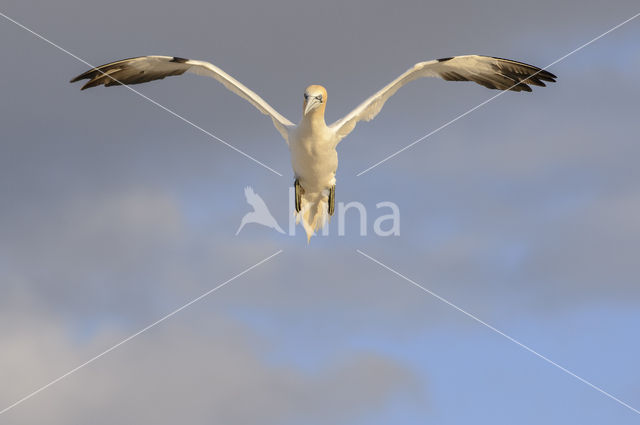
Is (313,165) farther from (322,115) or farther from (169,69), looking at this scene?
(169,69)

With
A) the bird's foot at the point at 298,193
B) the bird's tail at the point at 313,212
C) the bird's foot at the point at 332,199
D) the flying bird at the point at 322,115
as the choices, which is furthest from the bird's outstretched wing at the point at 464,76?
the bird's tail at the point at 313,212

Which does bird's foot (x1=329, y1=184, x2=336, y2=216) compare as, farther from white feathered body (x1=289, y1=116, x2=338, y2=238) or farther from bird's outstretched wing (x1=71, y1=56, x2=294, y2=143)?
bird's outstretched wing (x1=71, y1=56, x2=294, y2=143)

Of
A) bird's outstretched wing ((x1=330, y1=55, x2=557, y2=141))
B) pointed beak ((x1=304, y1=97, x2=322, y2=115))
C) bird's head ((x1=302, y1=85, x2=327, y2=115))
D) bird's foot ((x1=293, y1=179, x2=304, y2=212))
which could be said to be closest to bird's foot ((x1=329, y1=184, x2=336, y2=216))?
bird's foot ((x1=293, y1=179, x2=304, y2=212))

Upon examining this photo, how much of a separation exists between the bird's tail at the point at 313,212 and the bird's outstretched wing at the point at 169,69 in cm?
142

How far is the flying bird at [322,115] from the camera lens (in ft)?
48.3

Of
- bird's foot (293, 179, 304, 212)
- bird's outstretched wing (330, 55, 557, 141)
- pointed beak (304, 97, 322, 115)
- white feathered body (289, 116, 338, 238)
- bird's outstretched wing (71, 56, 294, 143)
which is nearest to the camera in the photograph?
pointed beak (304, 97, 322, 115)

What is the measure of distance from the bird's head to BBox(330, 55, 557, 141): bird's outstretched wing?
1060 mm

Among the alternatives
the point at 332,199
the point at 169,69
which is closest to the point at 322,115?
the point at 332,199

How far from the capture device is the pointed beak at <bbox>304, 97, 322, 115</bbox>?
13.6 meters

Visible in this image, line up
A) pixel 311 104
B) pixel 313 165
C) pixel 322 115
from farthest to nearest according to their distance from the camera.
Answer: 1. pixel 313 165
2. pixel 322 115
3. pixel 311 104

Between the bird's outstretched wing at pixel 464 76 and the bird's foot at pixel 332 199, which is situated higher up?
the bird's outstretched wing at pixel 464 76

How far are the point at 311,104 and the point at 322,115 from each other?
64 cm

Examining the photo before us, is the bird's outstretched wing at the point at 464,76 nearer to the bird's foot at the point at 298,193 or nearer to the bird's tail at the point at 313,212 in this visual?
the bird's foot at the point at 298,193

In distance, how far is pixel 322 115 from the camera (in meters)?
14.2
